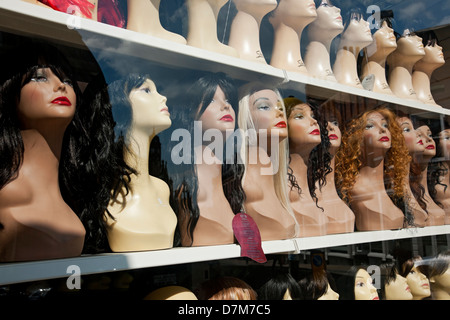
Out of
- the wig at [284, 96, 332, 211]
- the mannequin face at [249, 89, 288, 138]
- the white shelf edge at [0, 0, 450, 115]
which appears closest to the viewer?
the white shelf edge at [0, 0, 450, 115]

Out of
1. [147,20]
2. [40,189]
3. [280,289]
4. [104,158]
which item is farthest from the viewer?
[280,289]

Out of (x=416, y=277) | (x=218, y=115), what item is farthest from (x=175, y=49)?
(x=416, y=277)

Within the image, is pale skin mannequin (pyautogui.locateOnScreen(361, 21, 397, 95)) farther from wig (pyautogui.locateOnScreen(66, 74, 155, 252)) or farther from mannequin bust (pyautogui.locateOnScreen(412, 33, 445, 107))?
wig (pyautogui.locateOnScreen(66, 74, 155, 252))

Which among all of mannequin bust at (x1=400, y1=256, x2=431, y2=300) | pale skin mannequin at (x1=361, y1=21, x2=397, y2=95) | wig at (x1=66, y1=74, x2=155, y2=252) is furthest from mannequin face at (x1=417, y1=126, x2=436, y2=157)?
wig at (x1=66, y1=74, x2=155, y2=252)

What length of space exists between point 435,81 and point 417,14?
1.55ft

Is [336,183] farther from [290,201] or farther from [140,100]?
[140,100]

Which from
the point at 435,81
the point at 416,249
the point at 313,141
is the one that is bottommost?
the point at 416,249

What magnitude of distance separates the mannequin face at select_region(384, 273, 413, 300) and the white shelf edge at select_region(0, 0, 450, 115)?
2.85ft

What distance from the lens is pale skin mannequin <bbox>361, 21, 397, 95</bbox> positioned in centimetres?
194

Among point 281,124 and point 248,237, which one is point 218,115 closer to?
point 281,124

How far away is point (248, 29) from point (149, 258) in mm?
1003

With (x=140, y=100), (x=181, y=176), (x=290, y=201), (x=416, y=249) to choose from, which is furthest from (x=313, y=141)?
(x=416, y=249)

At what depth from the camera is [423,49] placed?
6.86ft

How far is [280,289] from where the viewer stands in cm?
140
